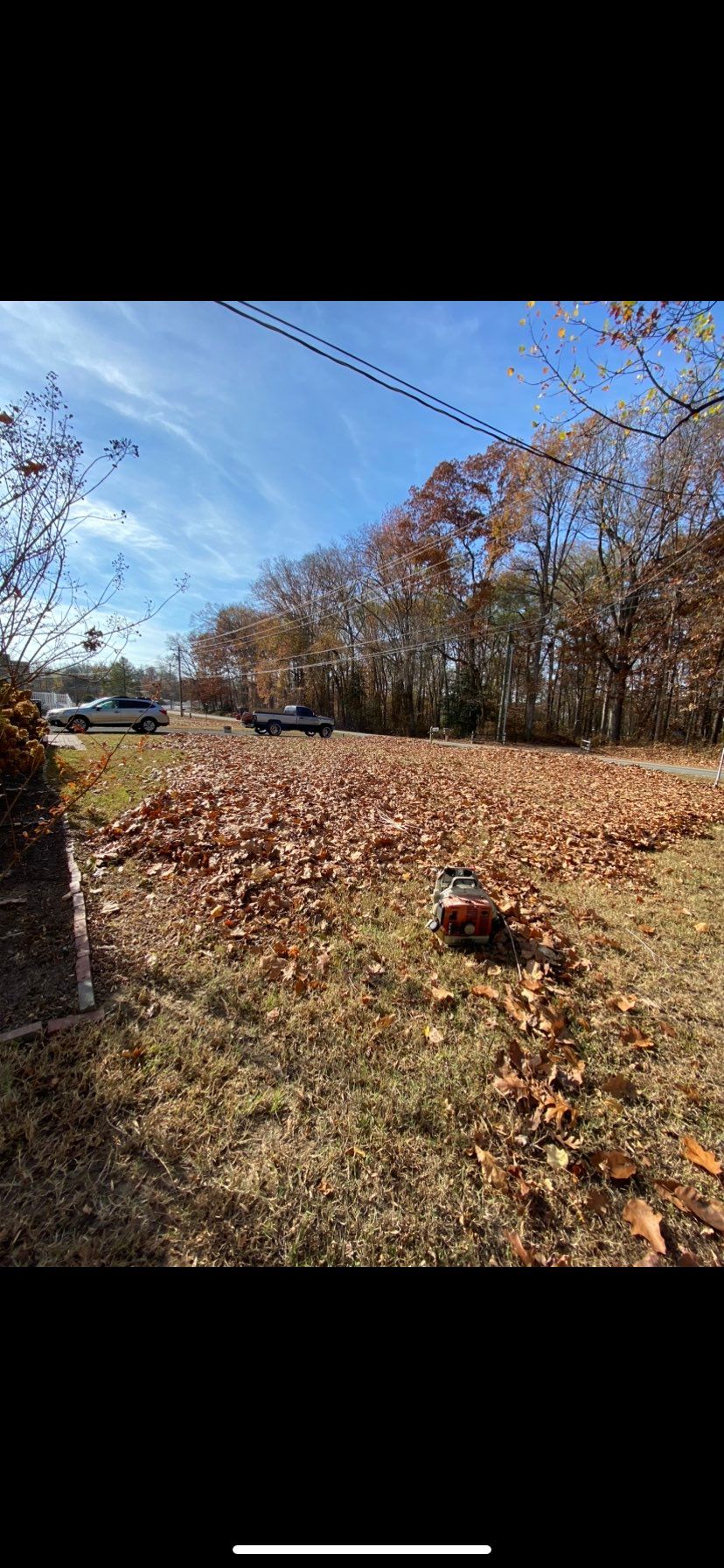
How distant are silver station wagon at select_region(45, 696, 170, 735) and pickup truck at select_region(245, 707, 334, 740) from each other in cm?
453

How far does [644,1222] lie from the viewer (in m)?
1.55

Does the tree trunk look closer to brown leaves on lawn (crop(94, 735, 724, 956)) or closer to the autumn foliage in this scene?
brown leaves on lawn (crop(94, 735, 724, 956))

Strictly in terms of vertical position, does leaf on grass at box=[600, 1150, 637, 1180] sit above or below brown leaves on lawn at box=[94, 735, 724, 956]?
below

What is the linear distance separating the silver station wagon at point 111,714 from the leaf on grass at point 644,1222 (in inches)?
698

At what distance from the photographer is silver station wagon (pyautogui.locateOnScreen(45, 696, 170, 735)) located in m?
17.5

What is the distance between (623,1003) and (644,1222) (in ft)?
4.12

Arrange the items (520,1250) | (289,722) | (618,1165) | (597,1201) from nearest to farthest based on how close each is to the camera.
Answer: (520,1250) < (597,1201) < (618,1165) < (289,722)

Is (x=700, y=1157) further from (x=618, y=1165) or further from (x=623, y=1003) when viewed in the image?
(x=623, y=1003)

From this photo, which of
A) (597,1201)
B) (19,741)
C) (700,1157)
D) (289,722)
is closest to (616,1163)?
(597,1201)

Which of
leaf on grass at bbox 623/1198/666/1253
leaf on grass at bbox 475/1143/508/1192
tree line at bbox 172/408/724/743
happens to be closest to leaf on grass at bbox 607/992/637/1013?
leaf on grass at bbox 623/1198/666/1253
